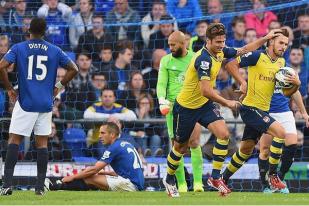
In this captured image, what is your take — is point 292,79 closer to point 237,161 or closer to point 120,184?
point 237,161

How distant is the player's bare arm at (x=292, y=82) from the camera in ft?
42.4

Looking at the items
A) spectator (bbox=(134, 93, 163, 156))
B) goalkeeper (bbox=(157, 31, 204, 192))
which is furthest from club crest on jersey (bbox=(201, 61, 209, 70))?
spectator (bbox=(134, 93, 163, 156))

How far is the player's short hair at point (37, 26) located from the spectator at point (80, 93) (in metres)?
4.64

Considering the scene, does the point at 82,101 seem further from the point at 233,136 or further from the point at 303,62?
the point at 303,62

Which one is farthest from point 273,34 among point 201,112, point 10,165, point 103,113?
point 103,113

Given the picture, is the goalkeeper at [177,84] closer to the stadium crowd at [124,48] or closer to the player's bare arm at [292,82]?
the player's bare arm at [292,82]

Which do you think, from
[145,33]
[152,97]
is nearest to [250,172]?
[152,97]

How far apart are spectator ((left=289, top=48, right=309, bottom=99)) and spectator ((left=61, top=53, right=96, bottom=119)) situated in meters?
3.47

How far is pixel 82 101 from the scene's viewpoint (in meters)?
17.1

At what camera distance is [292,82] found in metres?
13.0

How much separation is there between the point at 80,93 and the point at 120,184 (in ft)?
10.8

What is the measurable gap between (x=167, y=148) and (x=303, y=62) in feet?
10.4

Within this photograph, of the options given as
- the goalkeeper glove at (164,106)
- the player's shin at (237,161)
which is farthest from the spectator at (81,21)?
the player's shin at (237,161)

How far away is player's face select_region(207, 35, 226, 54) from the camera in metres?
12.1
